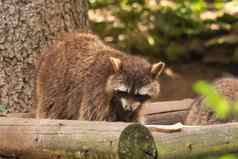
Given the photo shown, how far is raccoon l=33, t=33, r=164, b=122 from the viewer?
5402 millimetres

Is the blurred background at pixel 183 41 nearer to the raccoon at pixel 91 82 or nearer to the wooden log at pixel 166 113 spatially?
the wooden log at pixel 166 113

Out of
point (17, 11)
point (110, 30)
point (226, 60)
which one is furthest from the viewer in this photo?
point (226, 60)

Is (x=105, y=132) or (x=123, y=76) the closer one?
(x=105, y=132)

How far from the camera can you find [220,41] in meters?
12.5

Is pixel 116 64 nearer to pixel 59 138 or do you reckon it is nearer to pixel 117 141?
pixel 59 138

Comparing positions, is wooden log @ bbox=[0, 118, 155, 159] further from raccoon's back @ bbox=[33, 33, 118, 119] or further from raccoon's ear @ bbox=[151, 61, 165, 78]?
raccoon's ear @ bbox=[151, 61, 165, 78]

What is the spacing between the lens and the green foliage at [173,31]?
11.7 m

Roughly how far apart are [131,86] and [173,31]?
7189 mm

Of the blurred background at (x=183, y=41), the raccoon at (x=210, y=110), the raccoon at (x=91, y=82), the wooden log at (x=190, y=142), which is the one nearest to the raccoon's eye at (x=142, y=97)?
the raccoon at (x=91, y=82)

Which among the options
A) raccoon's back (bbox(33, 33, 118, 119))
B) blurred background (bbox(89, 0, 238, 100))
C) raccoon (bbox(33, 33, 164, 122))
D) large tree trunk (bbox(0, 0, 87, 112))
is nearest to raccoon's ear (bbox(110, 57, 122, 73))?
raccoon (bbox(33, 33, 164, 122))

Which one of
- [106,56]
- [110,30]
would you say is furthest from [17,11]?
[110,30]

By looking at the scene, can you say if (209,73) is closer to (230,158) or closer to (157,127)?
(157,127)

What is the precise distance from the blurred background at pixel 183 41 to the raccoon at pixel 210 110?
5.58m

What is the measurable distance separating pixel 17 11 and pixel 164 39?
6619mm
